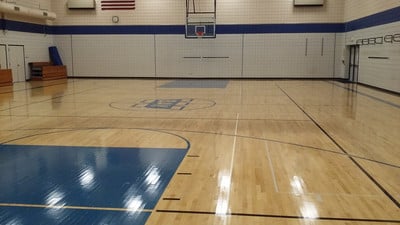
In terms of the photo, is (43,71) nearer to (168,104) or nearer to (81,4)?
(81,4)

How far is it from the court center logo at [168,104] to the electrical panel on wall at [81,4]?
1096 centimetres

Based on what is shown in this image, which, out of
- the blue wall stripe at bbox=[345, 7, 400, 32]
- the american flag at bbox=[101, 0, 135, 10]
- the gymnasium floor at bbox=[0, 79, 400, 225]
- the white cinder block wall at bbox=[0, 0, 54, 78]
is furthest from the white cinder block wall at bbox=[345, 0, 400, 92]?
the white cinder block wall at bbox=[0, 0, 54, 78]

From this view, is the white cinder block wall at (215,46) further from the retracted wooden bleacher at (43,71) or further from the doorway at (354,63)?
the retracted wooden bleacher at (43,71)

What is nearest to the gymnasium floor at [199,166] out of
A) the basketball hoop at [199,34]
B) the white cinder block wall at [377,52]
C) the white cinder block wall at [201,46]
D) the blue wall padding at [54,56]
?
the white cinder block wall at [377,52]

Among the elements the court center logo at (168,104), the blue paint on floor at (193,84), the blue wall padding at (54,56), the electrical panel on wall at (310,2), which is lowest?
the court center logo at (168,104)

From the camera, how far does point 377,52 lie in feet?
48.6

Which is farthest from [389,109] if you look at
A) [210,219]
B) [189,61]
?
[189,61]

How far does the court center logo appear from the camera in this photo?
33.4 feet

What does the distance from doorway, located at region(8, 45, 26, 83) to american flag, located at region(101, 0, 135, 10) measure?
4687 millimetres

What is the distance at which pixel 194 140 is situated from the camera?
6.55 m

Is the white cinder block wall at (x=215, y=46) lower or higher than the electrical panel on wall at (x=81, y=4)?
lower

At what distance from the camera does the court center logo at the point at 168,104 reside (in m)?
10.2

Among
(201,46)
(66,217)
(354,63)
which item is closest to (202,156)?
(66,217)

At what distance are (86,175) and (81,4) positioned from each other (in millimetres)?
17853
